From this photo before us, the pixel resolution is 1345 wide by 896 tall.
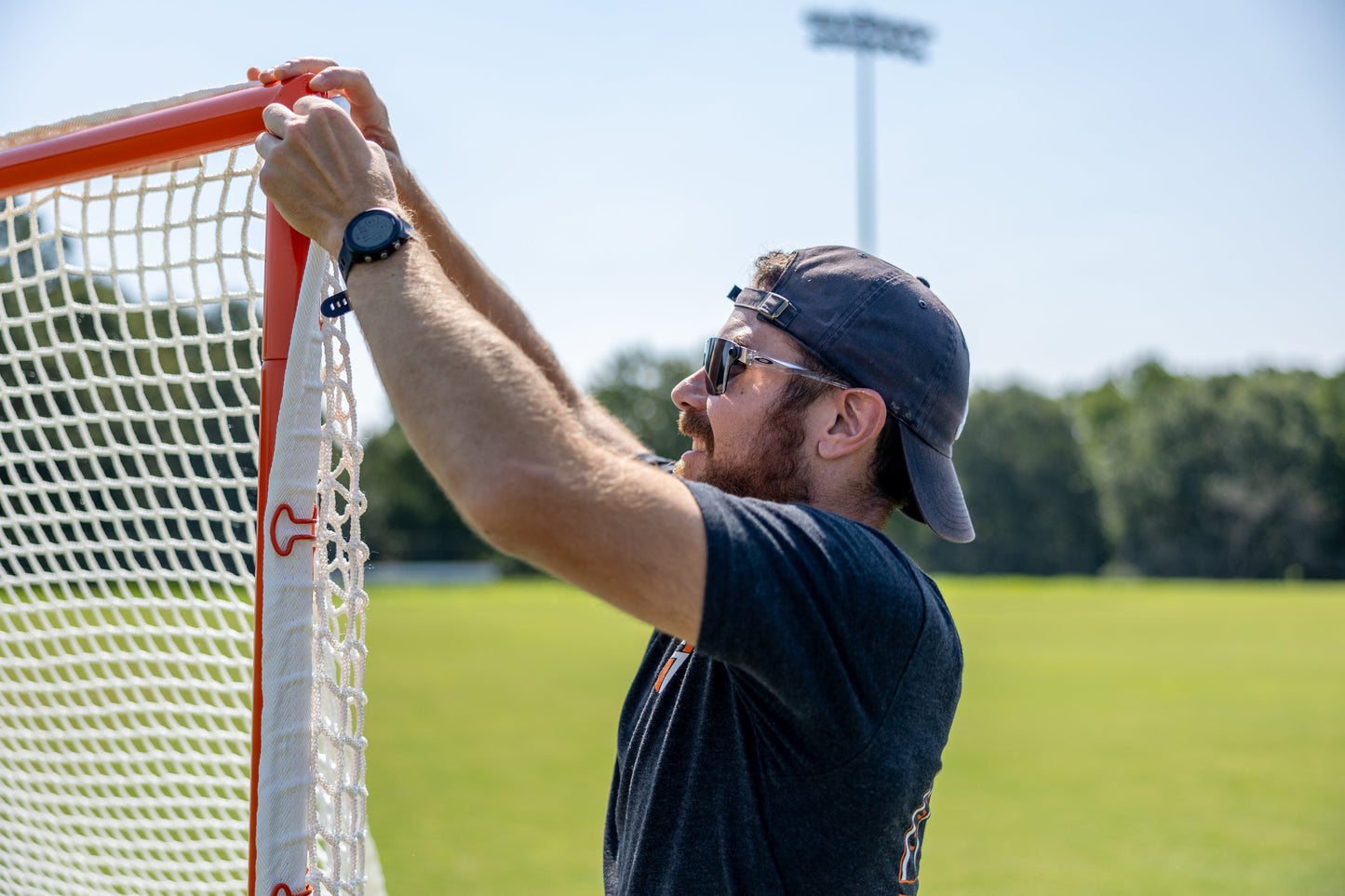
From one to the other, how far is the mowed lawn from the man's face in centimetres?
470

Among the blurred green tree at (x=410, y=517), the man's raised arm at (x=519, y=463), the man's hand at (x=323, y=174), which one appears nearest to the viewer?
the man's raised arm at (x=519, y=463)

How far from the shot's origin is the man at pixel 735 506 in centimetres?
137

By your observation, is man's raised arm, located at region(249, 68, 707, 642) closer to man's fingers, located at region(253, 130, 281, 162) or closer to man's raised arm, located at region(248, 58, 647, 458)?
man's fingers, located at region(253, 130, 281, 162)

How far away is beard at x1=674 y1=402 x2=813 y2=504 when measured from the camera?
6.22 feet

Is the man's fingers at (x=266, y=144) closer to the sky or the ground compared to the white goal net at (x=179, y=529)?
closer to the sky

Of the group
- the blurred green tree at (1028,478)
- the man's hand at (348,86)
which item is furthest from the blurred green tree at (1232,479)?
the man's hand at (348,86)

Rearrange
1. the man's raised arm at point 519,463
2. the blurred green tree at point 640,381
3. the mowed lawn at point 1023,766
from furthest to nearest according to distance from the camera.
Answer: the blurred green tree at point 640,381, the mowed lawn at point 1023,766, the man's raised arm at point 519,463

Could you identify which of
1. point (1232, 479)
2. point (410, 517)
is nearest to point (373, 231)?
point (410, 517)

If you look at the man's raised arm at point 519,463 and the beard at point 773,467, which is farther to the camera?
the beard at point 773,467

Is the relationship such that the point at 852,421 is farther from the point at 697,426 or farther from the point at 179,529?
the point at 179,529

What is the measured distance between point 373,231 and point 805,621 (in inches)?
31.6

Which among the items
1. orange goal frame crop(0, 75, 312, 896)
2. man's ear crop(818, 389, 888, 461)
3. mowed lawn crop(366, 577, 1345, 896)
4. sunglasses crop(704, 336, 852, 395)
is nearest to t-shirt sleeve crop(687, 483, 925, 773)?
man's ear crop(818, 389, 888, 461)

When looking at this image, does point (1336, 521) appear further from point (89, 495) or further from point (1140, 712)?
point (89, 495)

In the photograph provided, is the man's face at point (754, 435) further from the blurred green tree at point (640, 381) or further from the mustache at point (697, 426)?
the blurred green tree at point (640, 381)
